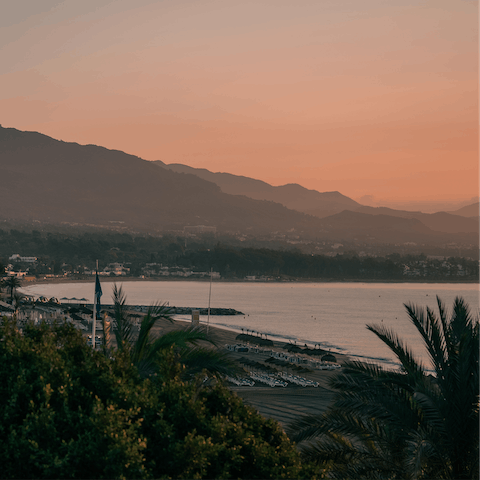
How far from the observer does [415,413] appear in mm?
7703

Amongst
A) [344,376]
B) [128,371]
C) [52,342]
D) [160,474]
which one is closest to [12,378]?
[52,342]

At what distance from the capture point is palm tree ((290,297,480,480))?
7391 mm

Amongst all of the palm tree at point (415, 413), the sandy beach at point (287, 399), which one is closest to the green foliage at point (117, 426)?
the palm tree at point (415, 413)

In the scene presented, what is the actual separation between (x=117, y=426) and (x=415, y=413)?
3.91 meters

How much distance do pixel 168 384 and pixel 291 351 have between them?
47992 millimetres

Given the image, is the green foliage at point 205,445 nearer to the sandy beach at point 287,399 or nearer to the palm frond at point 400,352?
the palm frond at point 400,352

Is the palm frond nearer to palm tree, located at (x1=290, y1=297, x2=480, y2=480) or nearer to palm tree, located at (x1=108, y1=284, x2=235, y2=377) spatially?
palm tree, located at (x1=290, y1=297, x2=480, y2=480)

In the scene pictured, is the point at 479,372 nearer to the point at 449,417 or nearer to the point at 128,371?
the point at 449,417

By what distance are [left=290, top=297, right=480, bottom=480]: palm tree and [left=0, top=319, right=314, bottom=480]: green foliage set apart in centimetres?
174

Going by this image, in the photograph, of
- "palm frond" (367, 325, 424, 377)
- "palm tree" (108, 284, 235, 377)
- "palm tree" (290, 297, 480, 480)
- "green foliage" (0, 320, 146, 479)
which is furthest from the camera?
"palm tree" (108, 284, 235, 377)

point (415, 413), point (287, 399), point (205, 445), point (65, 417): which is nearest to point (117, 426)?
point (65, 417)

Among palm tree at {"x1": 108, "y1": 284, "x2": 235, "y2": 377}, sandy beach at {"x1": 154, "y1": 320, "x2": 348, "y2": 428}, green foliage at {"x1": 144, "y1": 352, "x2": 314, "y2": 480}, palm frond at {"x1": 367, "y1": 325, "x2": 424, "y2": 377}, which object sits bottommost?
sandy beach at {"x1": 154, "y1": 320, "x2": 348, "y2": 428}

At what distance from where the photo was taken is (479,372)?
24.2 feet

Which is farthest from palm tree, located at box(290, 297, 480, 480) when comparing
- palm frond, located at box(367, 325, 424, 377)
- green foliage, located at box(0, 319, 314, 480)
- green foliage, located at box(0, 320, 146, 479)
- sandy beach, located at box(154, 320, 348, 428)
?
sandy beach, located at box(154, 320, 348, 428)
